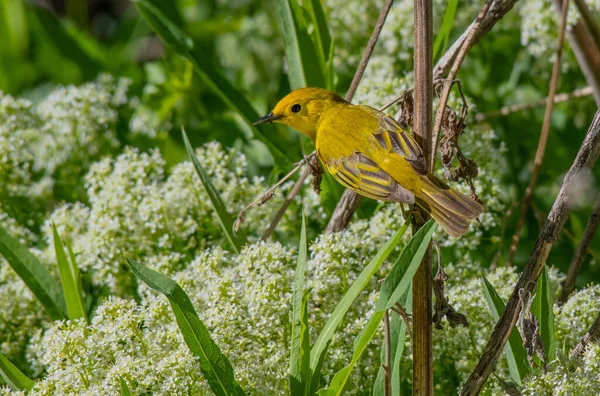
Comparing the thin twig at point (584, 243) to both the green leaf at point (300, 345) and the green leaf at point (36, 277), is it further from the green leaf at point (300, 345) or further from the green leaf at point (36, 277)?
the green leaf at point (36, 277)


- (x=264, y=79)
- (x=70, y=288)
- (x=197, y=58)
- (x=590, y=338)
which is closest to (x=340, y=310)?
(x=590, y=338)

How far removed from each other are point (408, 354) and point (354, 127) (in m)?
0.54

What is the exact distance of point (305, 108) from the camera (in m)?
2.25

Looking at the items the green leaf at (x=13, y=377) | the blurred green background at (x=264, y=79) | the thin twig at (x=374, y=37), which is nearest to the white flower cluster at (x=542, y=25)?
the blurred green background at (x=264, y=79)

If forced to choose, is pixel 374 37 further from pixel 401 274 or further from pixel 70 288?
pixel 70 288

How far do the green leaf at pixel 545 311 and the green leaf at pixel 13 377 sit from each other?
1.08 meters

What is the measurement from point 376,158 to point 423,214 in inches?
8.5

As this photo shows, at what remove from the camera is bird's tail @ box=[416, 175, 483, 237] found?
1602 millimetres

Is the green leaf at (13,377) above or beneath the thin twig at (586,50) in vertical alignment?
beneath

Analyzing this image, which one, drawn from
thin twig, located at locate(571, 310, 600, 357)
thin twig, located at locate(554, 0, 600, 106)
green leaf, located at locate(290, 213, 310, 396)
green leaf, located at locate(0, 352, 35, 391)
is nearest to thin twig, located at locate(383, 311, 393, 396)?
green leaf, located at locate(290, 213, 310, 396)

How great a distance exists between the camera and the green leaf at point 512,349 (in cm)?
165

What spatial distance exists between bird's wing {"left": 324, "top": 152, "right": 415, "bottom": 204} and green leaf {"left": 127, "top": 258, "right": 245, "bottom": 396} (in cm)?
44

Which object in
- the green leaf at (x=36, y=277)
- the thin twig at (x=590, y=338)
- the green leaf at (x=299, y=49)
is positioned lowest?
the thin twig at (x=590, y=338)

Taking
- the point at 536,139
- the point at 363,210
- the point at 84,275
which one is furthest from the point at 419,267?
the point at 536,139
